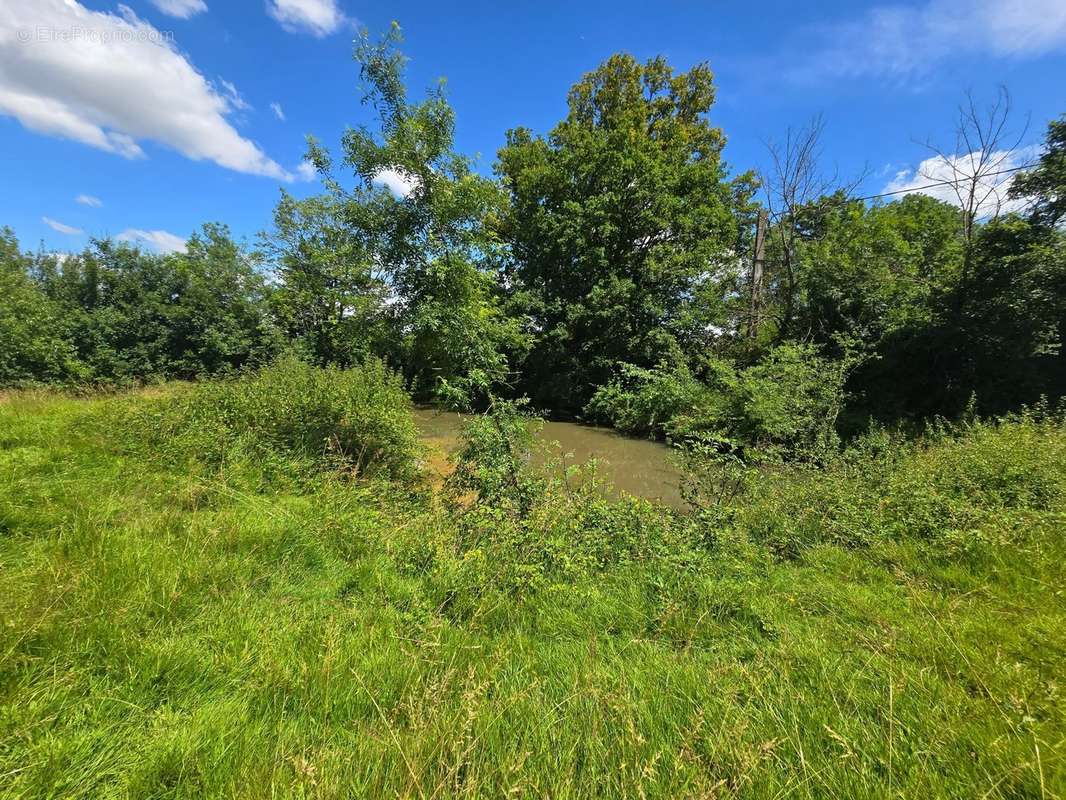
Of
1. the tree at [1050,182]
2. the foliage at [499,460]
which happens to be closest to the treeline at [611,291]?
the tree at [1050,182]

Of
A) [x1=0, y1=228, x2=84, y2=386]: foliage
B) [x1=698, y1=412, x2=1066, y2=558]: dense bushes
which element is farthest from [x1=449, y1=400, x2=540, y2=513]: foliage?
[x1=0, y1=228, x2=84, y2=386]: foliage

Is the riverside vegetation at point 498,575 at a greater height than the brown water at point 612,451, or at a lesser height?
greater

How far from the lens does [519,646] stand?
2326 millimetres

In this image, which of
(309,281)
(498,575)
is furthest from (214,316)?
(498,575)

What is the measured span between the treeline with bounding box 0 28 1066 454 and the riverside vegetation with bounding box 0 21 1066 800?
127 mm

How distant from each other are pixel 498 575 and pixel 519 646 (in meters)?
0.72

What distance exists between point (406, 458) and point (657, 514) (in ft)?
12.5

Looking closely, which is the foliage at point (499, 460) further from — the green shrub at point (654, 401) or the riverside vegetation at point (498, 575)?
the green shrub at point (654, 401)

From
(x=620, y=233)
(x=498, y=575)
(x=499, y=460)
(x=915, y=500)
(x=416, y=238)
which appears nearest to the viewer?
(x=498, y=575)

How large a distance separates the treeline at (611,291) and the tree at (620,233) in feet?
0.29

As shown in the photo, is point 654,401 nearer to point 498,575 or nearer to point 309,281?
point 498,575

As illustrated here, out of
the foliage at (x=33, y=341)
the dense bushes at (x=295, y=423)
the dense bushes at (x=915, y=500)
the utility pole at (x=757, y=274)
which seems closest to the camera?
the dense bushes at (x=915, y=500)

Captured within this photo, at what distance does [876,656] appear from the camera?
2088mm

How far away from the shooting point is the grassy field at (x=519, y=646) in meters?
1.49
